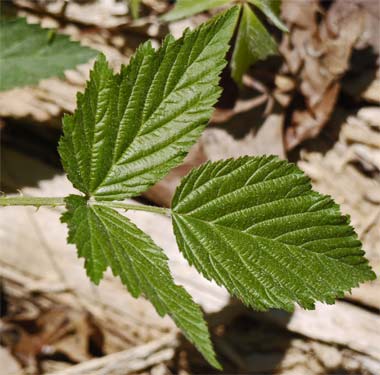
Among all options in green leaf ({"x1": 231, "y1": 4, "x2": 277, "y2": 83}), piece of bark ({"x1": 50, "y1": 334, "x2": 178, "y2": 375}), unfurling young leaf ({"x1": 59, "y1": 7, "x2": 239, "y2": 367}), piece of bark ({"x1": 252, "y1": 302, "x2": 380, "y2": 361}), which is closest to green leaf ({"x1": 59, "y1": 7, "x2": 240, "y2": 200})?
unfurling young leaf ({"x1": 59, "y1": 7, "x2": 239, "y2": 367})

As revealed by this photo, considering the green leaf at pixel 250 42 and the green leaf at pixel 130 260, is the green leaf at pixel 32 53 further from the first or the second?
the green leaf at pixel 130 260

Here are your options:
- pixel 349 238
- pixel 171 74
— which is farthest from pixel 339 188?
pixel 171 74

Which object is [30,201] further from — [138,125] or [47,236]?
[47,236]

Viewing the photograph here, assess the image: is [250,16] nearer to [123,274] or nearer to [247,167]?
[247,167]

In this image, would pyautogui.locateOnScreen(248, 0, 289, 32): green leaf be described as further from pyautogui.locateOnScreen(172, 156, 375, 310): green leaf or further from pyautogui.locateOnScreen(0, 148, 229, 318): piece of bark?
pyautogui.locateOnScreen(0, 148, 229, 318): piece of bark

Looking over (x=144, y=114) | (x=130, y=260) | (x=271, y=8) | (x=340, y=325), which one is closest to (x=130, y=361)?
(x=340, y=325)

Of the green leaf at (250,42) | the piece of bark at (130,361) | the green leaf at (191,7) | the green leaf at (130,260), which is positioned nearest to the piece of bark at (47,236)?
the piece of bark at (130,361)
